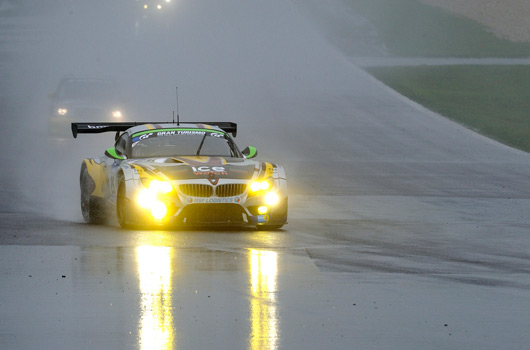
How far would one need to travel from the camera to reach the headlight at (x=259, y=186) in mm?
14312

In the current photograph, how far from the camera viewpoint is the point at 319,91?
4228 centimetres

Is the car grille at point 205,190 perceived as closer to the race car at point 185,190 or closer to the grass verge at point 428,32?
the race car at point 185,190

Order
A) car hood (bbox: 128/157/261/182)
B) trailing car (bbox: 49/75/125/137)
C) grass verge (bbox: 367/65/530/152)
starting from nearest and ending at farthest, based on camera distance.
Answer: car hood (bbox: 128/157/261/182)
trailing car (bbox: 49/75/125/137)
grass verge (bbox: 367/65/530/152)

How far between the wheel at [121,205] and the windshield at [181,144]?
937mm

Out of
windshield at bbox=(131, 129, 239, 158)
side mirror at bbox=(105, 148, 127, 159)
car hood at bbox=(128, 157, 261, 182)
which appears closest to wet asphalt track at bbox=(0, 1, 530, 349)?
car hood at bbox=(128, 157, 261, 182)

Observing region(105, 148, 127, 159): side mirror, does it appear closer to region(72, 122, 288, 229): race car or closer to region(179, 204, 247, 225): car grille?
region(72, 122, 288, 229): race car

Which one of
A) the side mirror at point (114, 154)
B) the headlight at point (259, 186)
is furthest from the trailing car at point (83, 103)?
the headlight at point (259, 186)

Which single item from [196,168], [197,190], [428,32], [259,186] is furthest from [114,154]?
[428,32]

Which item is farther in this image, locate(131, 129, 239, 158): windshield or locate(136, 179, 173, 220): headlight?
locate(131, 129, 239, 158): windshield

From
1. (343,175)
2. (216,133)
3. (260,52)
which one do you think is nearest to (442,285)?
(216,133)

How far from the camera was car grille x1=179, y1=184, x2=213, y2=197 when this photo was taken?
46.1 feet

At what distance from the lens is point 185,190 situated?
14055mm

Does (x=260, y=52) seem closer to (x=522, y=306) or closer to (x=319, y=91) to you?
(x=319, y=91)

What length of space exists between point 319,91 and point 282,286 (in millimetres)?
32603
